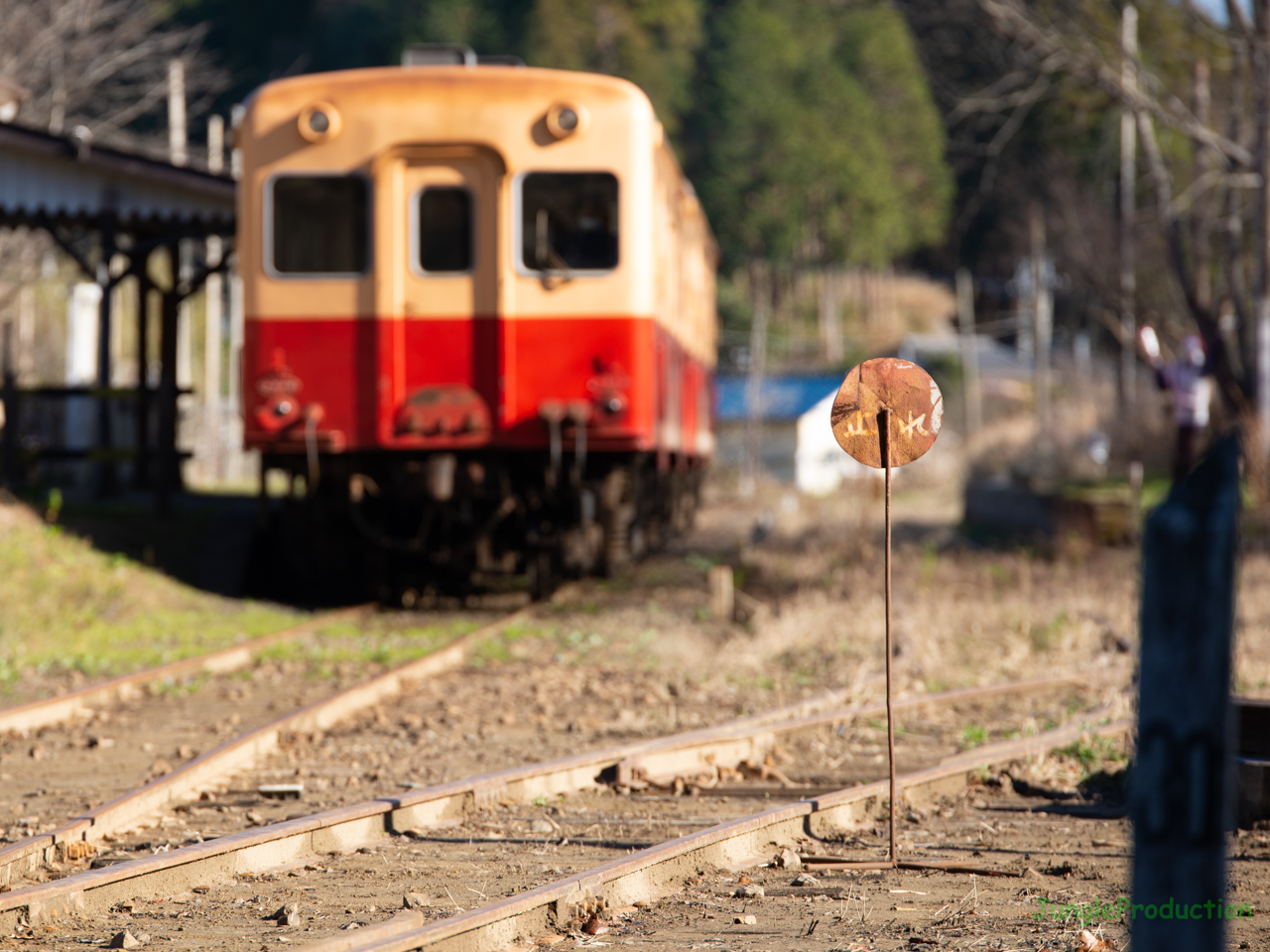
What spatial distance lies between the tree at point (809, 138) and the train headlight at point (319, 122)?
148ft

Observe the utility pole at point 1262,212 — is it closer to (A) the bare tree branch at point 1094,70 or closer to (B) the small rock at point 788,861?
(A) the bare tree branch at point 1094,70

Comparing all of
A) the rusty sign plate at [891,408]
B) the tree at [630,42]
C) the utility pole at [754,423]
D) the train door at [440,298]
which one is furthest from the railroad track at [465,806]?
the tree at [630,42]

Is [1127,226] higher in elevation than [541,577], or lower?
higher

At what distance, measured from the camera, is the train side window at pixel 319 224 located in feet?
35.1

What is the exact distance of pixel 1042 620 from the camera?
33.9 feet

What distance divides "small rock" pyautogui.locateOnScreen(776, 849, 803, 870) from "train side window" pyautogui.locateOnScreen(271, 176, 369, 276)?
692 centimetres

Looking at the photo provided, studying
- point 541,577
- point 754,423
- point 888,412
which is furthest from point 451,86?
point 754,423

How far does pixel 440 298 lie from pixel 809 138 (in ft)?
152

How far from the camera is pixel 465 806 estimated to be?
17.5ft

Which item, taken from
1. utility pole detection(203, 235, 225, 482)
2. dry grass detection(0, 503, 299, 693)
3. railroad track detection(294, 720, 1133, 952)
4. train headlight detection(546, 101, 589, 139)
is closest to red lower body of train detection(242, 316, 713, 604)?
dry grass detection(0, 503, 299, 693)

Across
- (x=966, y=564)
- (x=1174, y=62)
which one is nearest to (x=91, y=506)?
(x=966, y=564)

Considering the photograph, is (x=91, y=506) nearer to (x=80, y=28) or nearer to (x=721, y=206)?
(x=80, y=28)

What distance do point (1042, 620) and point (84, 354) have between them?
17362 mm

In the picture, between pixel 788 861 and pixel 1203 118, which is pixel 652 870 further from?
pixel 1203 118
